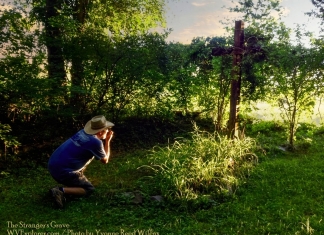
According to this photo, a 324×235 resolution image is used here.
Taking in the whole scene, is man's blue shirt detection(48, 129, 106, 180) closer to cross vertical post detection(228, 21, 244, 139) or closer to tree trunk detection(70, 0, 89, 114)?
tree trunk detection(70, 0, 89, 114)

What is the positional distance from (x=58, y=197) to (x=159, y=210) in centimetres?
164

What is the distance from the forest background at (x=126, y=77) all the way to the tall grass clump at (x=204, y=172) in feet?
7.94

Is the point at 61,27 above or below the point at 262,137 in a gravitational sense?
above

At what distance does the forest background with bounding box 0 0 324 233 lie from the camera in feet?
22.7

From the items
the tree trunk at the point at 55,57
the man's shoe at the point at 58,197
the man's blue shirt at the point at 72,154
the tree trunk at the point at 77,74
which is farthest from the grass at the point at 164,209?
the tree trunk at the point at 77,74

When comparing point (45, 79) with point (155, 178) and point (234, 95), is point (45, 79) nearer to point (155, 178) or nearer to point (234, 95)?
point (155, 178)

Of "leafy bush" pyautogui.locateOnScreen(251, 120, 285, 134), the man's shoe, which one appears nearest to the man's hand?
the man's shoe

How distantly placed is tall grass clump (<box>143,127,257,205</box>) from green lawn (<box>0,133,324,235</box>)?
223 millimetres

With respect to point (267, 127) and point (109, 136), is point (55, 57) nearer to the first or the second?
point (109, 136)

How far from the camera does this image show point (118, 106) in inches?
383

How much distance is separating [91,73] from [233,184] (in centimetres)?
541

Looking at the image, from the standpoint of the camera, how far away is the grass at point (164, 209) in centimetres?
420

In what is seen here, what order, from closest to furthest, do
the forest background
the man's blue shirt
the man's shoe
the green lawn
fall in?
the green lawn
the man's shoe
the man's blue shirt
the forest background

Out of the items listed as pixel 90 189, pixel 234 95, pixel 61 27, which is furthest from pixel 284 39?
pixel 90 189
